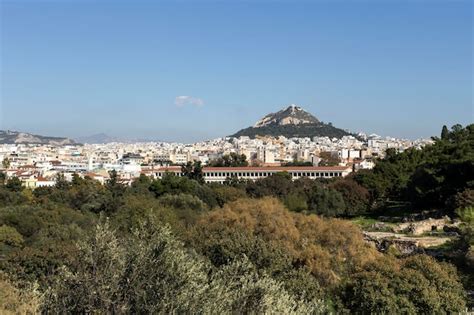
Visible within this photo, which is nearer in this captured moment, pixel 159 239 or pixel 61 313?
pixel 61 313

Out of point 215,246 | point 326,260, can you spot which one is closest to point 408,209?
point 326,260

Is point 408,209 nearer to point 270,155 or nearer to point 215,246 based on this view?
point 215,246

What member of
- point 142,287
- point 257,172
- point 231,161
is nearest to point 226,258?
point 142,287

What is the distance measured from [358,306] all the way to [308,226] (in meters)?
7.53

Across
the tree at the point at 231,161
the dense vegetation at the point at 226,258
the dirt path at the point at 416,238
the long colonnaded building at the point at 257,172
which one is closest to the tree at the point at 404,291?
the dense vegetation at the point at 226,258

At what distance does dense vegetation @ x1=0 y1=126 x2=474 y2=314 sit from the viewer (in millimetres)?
7734

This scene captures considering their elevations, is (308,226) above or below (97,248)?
below

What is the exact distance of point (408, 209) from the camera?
130 feet

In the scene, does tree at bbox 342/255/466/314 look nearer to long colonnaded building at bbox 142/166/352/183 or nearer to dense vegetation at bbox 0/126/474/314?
dense vegetation at bbox 0/126/474/314

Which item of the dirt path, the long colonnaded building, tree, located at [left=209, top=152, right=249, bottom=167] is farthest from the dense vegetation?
tree, located at [left=209, top=152, right=249, bottom=167]

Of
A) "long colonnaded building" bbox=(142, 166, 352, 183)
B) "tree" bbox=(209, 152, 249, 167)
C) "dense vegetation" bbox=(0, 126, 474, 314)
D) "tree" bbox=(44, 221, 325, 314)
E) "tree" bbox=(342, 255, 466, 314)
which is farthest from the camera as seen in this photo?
"tree" bbox=(209, 152, 249, 167)

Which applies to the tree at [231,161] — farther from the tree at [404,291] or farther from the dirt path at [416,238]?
the tree at [404,291]

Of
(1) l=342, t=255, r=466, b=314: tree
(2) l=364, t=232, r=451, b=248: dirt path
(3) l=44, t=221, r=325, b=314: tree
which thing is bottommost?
(2) l=364, t=232, r=451, b=248: dirt path

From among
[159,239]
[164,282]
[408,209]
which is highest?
[159,239]
